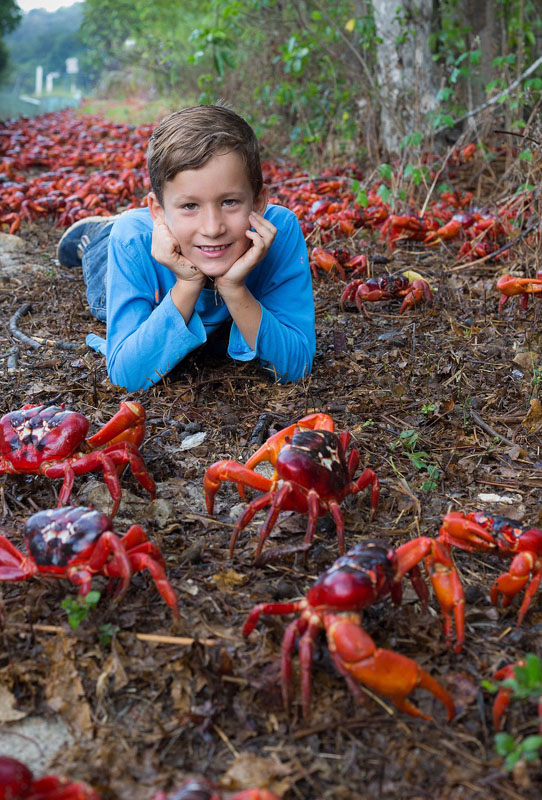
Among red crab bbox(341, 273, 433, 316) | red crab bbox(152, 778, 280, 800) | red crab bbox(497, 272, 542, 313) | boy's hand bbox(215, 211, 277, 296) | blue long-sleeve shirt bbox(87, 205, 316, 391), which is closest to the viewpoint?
red crab bbox(152, 778, 280, 800)

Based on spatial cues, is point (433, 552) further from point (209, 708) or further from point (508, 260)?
point (508, 260)

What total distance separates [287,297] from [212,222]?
809mm

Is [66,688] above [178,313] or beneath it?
beneath

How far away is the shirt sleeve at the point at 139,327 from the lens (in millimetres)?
3541

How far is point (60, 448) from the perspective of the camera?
270 centimetres

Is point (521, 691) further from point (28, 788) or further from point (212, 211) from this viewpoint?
point (212, 211)

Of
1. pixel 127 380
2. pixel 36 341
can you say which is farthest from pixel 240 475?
pixel 36 341

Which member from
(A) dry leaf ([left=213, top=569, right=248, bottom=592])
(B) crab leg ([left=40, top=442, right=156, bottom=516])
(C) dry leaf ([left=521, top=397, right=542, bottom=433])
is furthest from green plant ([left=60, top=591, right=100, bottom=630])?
(C) dry leaf ([left=521, top=397, right=542, bottom=433])

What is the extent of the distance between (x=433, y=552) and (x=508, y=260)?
4.37m

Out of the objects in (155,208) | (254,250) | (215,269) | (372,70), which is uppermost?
(372,70)

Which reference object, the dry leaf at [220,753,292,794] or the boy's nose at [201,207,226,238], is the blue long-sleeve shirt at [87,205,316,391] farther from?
the dry leaf at [220,753,292,794]

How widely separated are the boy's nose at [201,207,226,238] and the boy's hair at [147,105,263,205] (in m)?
0.20

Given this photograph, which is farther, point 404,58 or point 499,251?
point 404,58

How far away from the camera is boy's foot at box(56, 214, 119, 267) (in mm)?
6031
